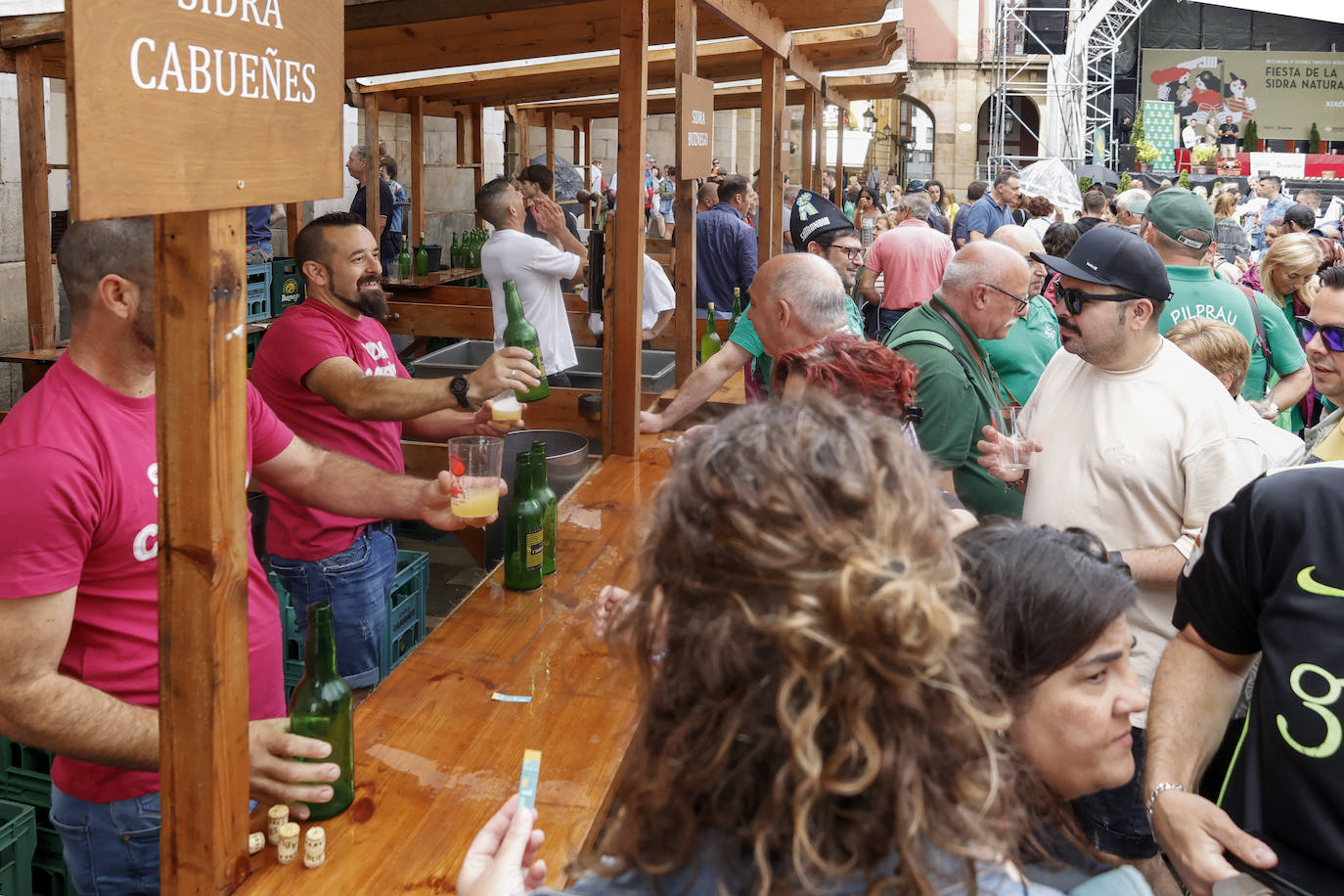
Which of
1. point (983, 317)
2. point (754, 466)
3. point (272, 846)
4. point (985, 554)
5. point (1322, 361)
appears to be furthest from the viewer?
point (983, 317)

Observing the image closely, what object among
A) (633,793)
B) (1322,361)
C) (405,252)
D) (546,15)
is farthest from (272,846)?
(405,252)

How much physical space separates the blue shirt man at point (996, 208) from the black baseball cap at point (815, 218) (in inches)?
205

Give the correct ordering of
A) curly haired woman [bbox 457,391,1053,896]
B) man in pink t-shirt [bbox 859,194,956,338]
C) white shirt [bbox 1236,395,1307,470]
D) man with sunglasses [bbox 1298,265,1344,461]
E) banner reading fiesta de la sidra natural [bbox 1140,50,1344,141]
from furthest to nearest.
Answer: banner reading fiesta de la sidra natural [bbox 1140,50,1344,141] → man in pink t-shirt [bbox 859,194,956,338] → white shirt [bbox 1236,395,1307,470] → man with sunglasses [bbox 1298,265,1344,461] → curly haired woman [bbox 457,391,1053,896]

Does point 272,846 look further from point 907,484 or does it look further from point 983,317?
point 983,317

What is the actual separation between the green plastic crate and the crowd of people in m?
0.32

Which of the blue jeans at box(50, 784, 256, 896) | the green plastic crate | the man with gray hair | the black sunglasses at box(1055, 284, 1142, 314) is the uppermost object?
the man with gray hair

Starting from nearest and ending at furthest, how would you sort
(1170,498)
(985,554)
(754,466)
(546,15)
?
(754,466)
(985,554)
(1170,498)
(546,15)

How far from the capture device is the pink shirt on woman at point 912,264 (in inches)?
283

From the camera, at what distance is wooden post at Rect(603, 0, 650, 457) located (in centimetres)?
411

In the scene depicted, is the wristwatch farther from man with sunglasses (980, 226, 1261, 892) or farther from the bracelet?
the bracelet

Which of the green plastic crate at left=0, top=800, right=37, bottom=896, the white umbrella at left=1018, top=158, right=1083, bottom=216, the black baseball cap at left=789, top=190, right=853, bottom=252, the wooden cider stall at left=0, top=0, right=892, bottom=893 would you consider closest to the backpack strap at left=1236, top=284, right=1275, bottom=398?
the black baseball cap at left=789, top=190, right=853, bottom=252

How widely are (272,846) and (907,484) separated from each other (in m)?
1.26

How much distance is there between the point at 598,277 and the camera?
587 cm

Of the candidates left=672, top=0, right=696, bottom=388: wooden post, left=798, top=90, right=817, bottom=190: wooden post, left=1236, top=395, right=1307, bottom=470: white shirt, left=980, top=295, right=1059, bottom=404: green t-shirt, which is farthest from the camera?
left=798, top=90, right=817, bottom=190: wooden post
